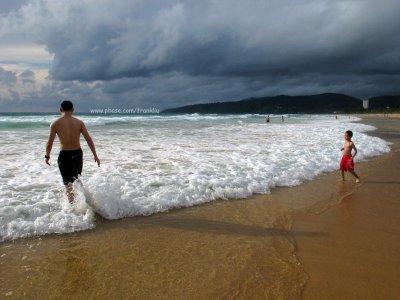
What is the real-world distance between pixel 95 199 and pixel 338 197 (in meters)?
4.43

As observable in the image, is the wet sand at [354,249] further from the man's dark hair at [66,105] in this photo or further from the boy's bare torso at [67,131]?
the man's dark hair at [66,105]

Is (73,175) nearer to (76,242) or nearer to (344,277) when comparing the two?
(76,242)

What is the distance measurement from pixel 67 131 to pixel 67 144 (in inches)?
8.2

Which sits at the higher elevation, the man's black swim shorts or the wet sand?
the man's black swim shorts

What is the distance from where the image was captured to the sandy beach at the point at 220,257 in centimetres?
317

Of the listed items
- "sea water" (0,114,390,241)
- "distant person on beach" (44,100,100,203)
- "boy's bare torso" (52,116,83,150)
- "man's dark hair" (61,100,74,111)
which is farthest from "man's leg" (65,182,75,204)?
"man's dark hair" (61,100,74,111)

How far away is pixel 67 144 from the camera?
5566mm

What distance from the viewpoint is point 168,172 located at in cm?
812

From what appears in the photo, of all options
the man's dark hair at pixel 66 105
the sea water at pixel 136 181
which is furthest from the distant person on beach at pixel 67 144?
the sea water at pixel 136 181

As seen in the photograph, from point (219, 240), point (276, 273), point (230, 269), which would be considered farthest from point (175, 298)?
point (219, 240)

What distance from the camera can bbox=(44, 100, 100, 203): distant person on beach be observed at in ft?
18.0

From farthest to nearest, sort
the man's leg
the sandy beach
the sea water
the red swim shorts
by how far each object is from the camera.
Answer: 1. the red swim shorts
2. the man's leg
3. the sea water
4. the sandy beach

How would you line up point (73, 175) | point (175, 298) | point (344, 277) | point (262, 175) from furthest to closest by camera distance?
point (262, 175), point (73, 175), point (344, 277), point (175, 298)

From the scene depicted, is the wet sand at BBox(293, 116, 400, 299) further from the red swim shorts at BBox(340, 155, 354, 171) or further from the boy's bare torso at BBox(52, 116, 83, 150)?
the boy's bare torso at BBox(52, 116, 83, 150)
